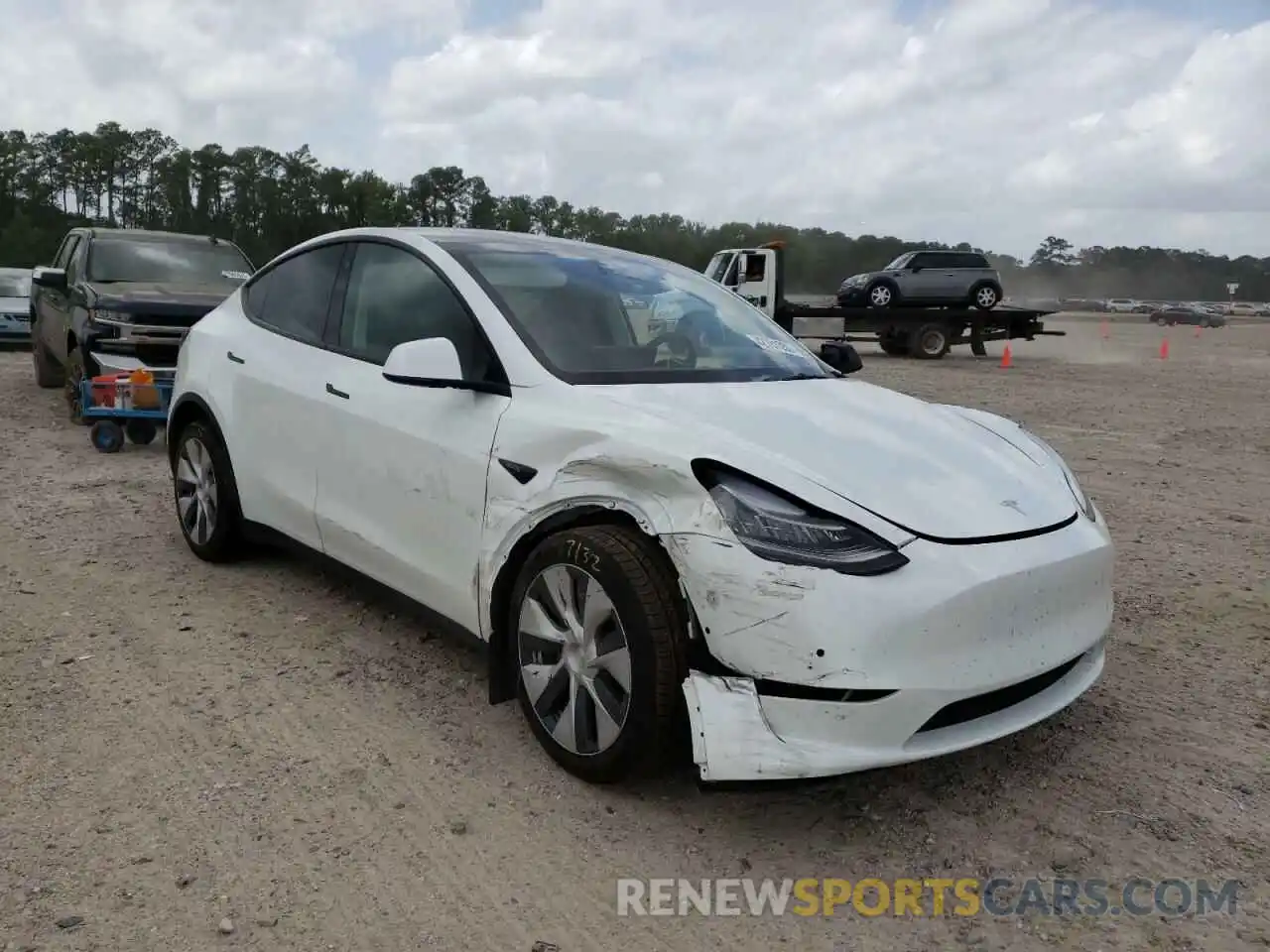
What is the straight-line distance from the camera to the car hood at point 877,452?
104 inches

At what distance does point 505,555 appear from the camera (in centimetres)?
306

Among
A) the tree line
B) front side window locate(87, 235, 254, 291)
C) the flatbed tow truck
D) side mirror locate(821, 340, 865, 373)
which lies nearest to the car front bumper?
side mirror locate(821, 340, 865, 373)

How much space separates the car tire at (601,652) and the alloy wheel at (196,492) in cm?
234

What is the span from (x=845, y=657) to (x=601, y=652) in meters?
0.70

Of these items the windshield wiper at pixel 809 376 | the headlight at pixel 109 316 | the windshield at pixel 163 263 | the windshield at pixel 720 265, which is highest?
the windshield at pixel 720 265

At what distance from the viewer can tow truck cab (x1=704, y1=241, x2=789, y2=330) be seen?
22016mm

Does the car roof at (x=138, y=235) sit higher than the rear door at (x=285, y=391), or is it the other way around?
the car roof at (x=138, y=235)

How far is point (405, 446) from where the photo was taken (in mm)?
3434

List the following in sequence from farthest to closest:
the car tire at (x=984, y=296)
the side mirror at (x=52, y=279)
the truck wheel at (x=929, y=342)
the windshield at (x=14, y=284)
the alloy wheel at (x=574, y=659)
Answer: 1. the car tire at (x=984, y=296)
2. the truck wheel at (x=929, y=342)
3. the windshield at (x=14, y=284)
4. the side mirror at (x=52, y=279)
5. the alloy wheel at (x=574, y=659)

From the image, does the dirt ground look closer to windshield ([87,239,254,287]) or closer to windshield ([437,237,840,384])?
Answer: windshield ([437,237,840,384])

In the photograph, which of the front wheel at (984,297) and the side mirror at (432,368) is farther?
the front wheel at (984,297)

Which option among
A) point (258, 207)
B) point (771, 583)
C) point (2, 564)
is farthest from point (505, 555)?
point (258, 207)

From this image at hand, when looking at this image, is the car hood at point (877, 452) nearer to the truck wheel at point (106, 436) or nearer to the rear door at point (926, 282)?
the truck wheel at point (106, 436)

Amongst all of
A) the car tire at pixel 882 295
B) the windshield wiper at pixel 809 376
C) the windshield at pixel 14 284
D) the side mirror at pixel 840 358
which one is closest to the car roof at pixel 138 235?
the side mirror at pixel 840 358
